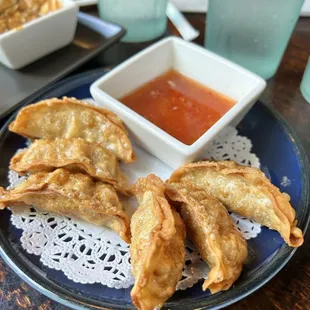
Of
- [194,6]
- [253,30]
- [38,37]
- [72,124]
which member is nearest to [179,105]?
[72,124]

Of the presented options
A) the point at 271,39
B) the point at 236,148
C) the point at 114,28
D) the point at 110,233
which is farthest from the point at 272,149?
the point at 114,28

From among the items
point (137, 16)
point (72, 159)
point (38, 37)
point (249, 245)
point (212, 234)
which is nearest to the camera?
point (212, 234)

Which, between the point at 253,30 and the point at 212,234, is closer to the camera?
the point at 212,234

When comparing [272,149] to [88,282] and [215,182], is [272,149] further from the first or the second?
[88,282]

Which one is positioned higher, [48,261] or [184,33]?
[184,33]

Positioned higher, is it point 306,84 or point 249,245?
point 306,84

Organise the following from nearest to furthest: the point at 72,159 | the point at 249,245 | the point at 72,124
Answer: the point at 249,245 < the point at 72,159 < the point at 72,124

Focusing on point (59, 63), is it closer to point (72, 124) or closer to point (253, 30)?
point (72, 124)
